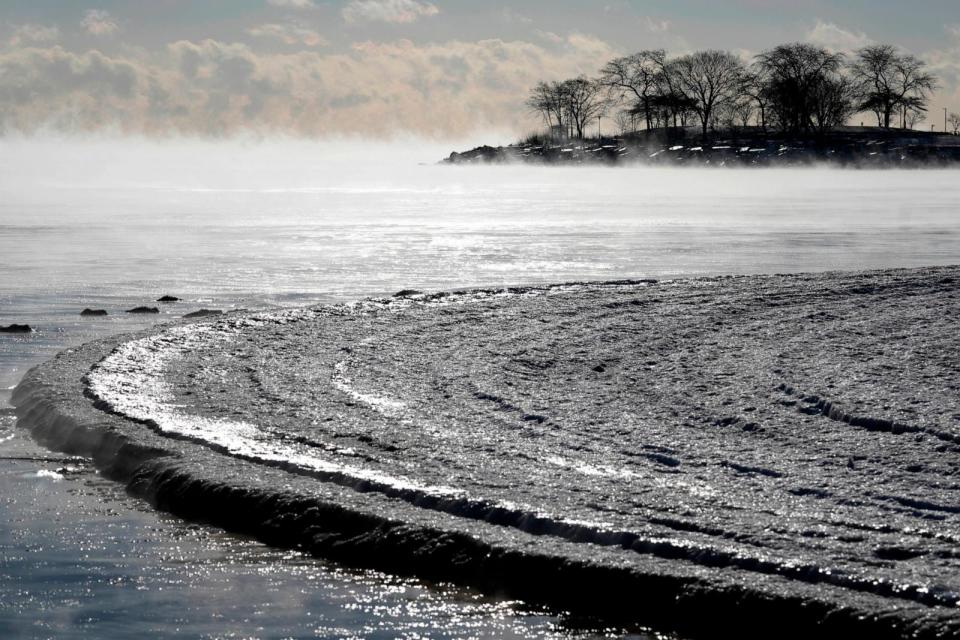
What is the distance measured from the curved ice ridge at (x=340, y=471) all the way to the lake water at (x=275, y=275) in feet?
1.62

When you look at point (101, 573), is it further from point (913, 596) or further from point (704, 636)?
point (913, 596)

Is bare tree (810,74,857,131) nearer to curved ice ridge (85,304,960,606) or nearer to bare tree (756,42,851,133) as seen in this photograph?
bare tree (756,42,851,133)

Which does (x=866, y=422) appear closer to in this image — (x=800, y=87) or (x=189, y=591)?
(x=189, y=591)

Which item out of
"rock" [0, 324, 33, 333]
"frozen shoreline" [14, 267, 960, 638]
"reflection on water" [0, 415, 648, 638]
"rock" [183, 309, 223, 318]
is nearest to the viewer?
"reflection on water" [0, 415, 648, 638]

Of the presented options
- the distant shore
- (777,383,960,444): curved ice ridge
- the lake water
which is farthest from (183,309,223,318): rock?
the distant shore

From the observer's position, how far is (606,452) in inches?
235

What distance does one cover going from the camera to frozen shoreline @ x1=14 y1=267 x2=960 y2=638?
436 centimetres

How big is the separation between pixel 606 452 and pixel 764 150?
91053 millimetres

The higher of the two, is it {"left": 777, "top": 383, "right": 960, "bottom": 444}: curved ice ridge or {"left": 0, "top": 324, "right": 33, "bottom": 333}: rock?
{"left": 0, "top": 324, "right": 33, "bottom": 333}: rock

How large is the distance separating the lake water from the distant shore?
135 ft

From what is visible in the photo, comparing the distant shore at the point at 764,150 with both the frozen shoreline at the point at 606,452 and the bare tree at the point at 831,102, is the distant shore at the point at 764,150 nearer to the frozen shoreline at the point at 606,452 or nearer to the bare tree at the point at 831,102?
the bare tree at the point at 831,102

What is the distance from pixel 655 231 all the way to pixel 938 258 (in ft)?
30.1

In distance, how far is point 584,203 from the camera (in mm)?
42688

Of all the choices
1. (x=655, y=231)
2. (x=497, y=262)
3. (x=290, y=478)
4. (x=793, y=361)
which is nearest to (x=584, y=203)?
(x=655, y=231)
